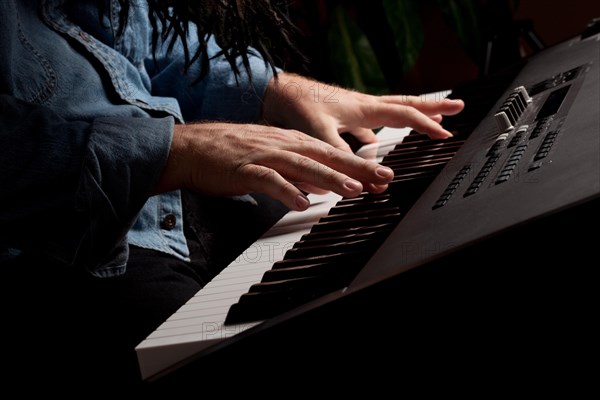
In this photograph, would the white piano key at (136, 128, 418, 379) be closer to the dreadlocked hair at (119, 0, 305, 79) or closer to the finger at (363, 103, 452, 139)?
the finger at (363, 103, 452, 139)

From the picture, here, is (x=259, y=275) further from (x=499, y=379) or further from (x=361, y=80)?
(x=361, y=80)

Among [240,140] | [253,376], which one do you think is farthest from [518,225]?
[240,140]

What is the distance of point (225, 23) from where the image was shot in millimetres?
1286

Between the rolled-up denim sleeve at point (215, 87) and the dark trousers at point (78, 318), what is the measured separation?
484 millimetres

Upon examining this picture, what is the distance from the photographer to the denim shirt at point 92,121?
910 mm

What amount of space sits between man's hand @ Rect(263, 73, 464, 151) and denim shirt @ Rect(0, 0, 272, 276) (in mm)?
68

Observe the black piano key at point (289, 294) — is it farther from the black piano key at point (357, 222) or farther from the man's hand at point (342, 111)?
the man's hand at point (342, 111)

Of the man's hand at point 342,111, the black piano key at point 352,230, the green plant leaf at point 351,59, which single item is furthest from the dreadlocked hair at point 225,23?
the green plant leaf at point 351,59

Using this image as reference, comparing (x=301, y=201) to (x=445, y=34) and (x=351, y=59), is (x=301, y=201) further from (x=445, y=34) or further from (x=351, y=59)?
(x=445, y=34)

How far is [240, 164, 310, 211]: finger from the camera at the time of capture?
0.83 m

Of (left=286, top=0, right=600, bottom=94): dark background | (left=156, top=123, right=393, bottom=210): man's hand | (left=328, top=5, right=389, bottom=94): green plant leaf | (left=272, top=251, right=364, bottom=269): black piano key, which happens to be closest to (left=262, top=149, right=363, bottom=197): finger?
(left=156, top=123, right=393, bottom=210): man's hand

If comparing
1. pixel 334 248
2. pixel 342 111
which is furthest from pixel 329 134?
pixel 334 248

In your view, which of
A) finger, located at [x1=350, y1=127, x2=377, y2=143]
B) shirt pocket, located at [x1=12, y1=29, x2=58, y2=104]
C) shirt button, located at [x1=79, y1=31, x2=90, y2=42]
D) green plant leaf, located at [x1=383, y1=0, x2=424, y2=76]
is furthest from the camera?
green plant leaf, located at [x1=383, y1=0, x2=424, y2=76]

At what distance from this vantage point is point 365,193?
93cm
